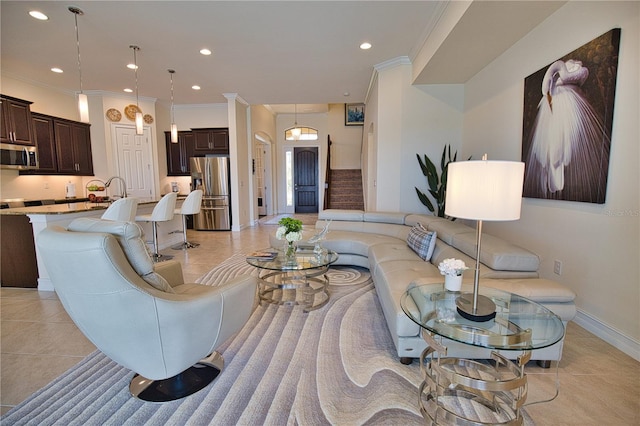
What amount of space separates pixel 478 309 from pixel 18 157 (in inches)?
269

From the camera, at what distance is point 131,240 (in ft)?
4.70

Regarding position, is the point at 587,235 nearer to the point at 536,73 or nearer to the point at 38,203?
the point at 536,73

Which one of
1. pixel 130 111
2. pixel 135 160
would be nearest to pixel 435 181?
pixel 135 160

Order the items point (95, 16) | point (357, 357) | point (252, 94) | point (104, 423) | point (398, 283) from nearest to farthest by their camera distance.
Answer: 1. point (104, 423)
2. point (357, 357)
3. point (398, 283)
4. point (95, 16)
5. point (252, 94)

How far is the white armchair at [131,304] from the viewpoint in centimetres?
130

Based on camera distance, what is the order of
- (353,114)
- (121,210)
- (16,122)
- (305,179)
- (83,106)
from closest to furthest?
(83,106) < (121,210) < (16,122) < (353,114) < (305,179)

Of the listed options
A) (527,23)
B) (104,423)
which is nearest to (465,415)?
(104,423)

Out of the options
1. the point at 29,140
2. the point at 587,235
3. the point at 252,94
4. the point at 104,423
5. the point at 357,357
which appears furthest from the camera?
the point at 252,94

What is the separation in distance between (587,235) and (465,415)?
1.93 metres

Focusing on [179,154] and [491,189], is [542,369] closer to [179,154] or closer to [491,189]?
[491,189]

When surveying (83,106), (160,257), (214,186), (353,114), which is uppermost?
(353,114)

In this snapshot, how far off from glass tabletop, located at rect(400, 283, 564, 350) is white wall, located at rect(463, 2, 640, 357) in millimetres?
1105

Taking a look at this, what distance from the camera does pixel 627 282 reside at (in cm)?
211

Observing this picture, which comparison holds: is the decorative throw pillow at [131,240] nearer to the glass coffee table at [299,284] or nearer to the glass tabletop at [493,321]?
the glass coffee table at [299,284]
